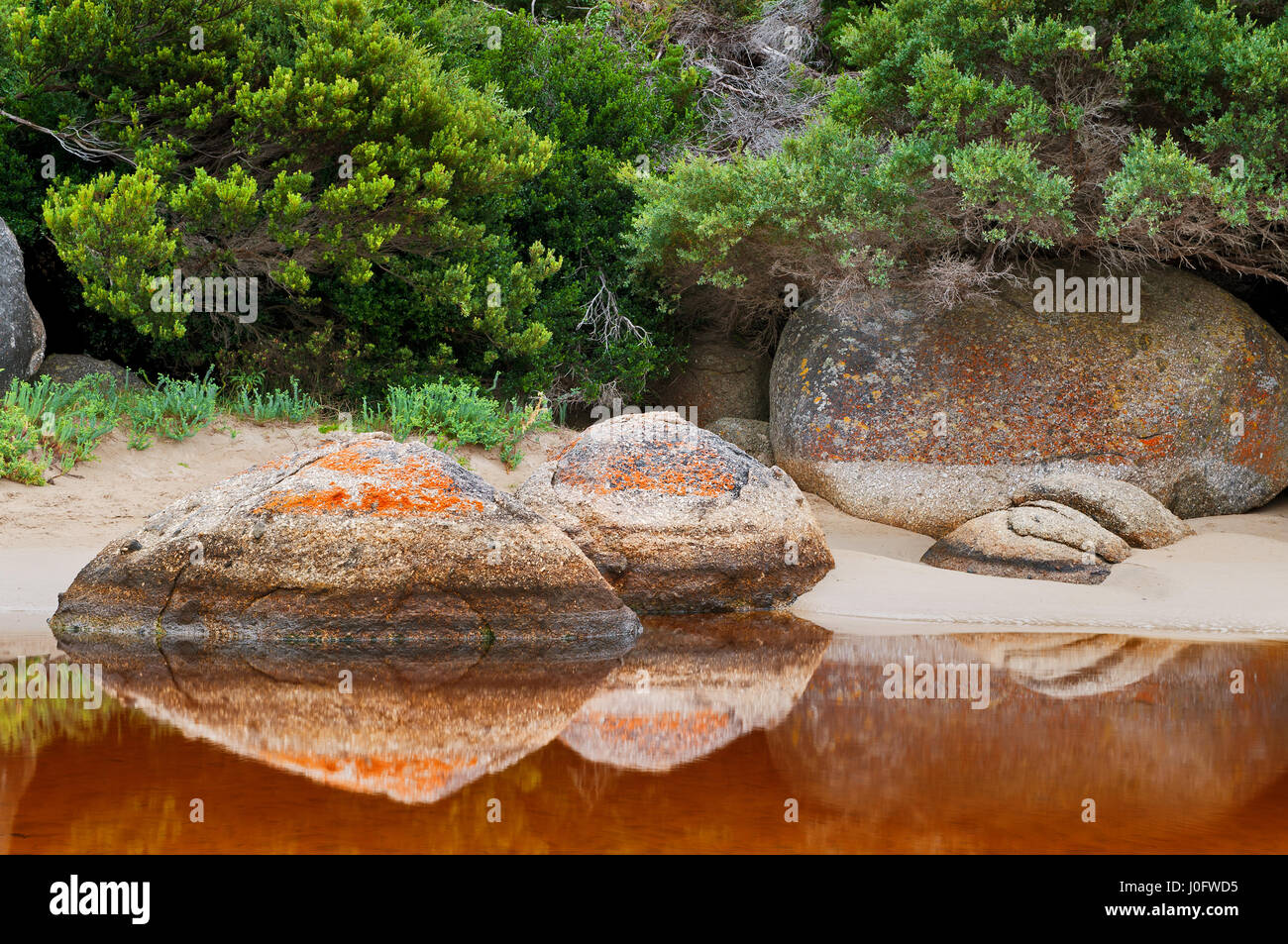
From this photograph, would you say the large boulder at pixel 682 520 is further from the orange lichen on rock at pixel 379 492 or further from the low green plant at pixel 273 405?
the low green plant at pixel 273 405

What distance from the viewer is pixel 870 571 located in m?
8.70

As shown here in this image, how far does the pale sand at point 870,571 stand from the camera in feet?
24.3

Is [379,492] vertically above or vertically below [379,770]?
below

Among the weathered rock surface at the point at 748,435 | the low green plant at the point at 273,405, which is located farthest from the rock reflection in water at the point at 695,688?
the low green plant at the point at 273,405

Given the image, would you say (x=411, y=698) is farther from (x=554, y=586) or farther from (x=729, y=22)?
(x=729, y=22)

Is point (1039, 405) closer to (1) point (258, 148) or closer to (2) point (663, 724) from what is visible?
(2) point (663, 724)

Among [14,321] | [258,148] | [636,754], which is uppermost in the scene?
[258,148]

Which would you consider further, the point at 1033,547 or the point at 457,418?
the point at 457,418

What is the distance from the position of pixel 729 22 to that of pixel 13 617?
40.8 ft

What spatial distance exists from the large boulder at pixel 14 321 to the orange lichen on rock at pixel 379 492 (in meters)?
4.70

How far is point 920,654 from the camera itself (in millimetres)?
6453

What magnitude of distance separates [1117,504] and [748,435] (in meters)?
4.04

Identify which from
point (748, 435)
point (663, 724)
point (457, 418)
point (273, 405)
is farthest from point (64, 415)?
point (663, 724)

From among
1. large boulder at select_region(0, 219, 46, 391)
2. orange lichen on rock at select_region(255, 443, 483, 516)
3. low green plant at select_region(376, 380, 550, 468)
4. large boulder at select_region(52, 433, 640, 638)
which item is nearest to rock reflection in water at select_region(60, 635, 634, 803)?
large boulder at select_region(52, 433, 640, 638)
